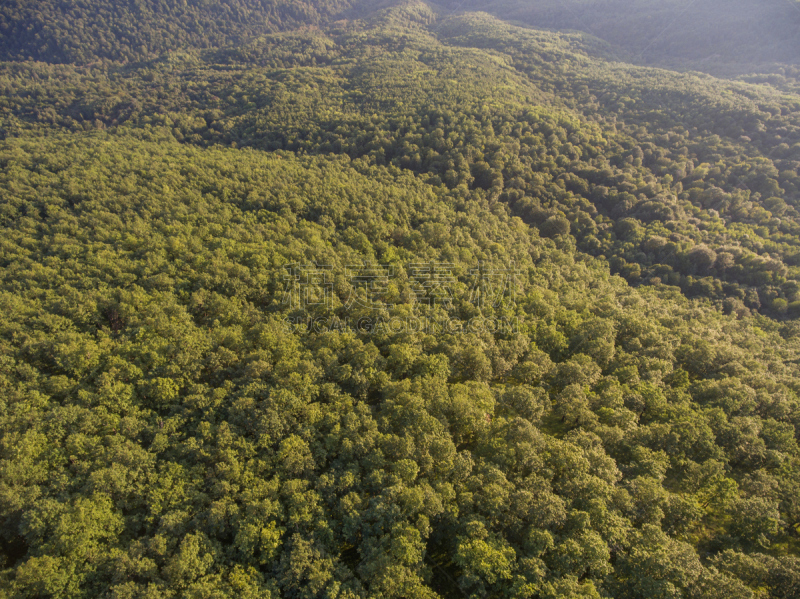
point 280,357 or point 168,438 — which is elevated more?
point 280,357

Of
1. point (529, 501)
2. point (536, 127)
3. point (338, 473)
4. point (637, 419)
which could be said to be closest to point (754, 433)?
point (637, 419)

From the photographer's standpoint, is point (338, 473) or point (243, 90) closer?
point (338, 473)

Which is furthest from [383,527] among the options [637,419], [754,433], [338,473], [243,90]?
[243,90]

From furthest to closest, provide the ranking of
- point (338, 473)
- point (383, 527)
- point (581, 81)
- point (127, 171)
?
point (581, 81) → point (127, 171) → point (338, 473) → point (383, 527)

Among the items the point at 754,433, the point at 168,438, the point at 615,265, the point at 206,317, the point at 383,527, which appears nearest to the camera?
the point at 383,527

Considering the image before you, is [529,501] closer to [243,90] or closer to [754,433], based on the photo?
[754,433]

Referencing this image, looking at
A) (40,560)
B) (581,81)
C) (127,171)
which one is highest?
(581,81)

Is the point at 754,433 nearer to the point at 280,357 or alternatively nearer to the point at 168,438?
the point at 280,357
